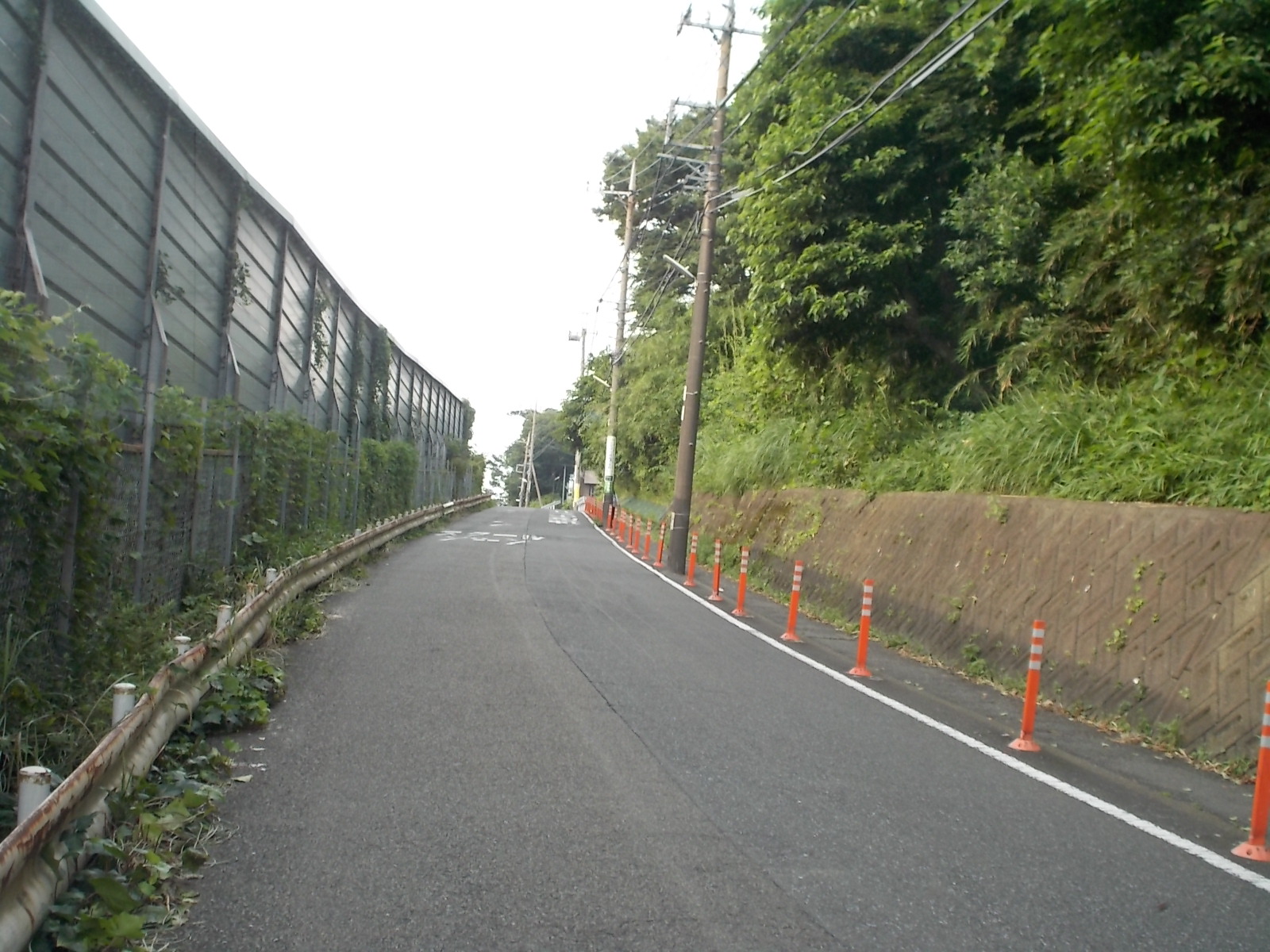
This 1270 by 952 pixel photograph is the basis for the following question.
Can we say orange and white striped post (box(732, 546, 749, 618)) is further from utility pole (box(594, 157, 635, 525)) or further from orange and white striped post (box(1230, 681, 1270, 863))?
utility pole (box(594, 157, 635, 525))

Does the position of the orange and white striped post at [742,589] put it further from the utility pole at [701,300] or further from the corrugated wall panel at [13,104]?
the corrugated wall panel at [13,104]

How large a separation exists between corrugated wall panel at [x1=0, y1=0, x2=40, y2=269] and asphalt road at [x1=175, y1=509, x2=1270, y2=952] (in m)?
4.57

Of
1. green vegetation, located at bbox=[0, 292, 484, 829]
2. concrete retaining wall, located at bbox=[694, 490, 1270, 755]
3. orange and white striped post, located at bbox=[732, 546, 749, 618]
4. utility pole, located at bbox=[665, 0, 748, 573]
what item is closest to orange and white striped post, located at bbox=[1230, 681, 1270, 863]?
concrete retaining wall, located at bbox=[694, 490, 1270, 755]

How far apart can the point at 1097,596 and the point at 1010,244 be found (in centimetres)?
745

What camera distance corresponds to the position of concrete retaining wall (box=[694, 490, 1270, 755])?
29.6 feet

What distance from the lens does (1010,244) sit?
16781 mm

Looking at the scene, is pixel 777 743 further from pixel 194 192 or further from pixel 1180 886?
pixel 194 192

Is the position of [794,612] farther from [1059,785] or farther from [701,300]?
[701,300]

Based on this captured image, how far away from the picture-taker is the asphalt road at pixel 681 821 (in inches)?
185

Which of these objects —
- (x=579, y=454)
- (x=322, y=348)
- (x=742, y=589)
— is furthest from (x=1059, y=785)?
(x=579, y=454)

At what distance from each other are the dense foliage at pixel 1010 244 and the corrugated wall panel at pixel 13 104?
893 cm

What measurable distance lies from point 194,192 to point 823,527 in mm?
11039

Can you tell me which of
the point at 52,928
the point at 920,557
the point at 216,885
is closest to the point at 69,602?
the point at 216,885

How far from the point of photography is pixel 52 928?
4.10 meters
